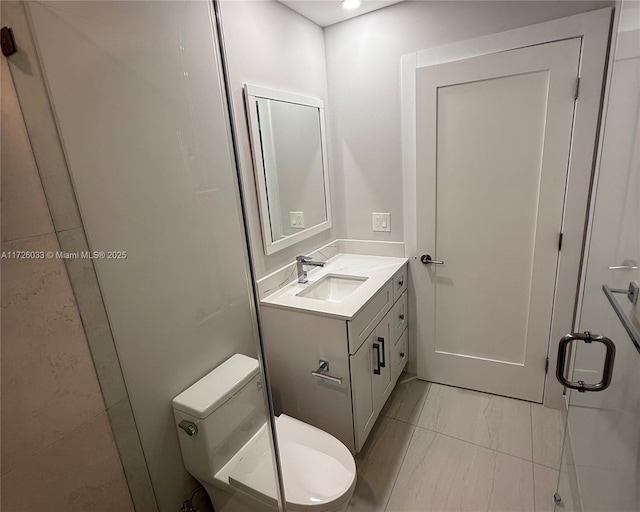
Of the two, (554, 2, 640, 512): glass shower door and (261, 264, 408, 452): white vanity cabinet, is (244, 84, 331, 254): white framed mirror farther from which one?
(554, 2, 640, 512): glass shower door

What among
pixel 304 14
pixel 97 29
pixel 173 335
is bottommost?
pixel 173 335

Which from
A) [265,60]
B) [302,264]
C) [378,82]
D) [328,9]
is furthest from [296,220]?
[328,9]

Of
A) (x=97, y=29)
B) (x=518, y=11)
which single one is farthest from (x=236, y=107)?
(x=518, y=11)

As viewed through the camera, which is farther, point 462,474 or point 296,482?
point 462,474

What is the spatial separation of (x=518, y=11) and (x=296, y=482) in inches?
92.0

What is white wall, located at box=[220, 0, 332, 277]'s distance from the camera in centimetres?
160

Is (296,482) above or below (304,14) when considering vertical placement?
below

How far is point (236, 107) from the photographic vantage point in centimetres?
164

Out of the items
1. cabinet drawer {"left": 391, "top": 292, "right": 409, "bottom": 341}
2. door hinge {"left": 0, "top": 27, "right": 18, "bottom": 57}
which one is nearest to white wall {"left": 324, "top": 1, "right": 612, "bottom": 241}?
cabinet drawer {"left": 391, "top": 292, "right": 409, "bottom": 341}

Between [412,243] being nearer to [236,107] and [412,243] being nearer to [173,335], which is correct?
[236,107]

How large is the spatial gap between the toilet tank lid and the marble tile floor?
82 centimetres

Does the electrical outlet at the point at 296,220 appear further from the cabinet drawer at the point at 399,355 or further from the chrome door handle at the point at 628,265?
the chrome door handle at the point at 628,265

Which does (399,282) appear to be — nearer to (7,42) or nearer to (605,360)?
(605,360)

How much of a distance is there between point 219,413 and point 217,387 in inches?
3.6
